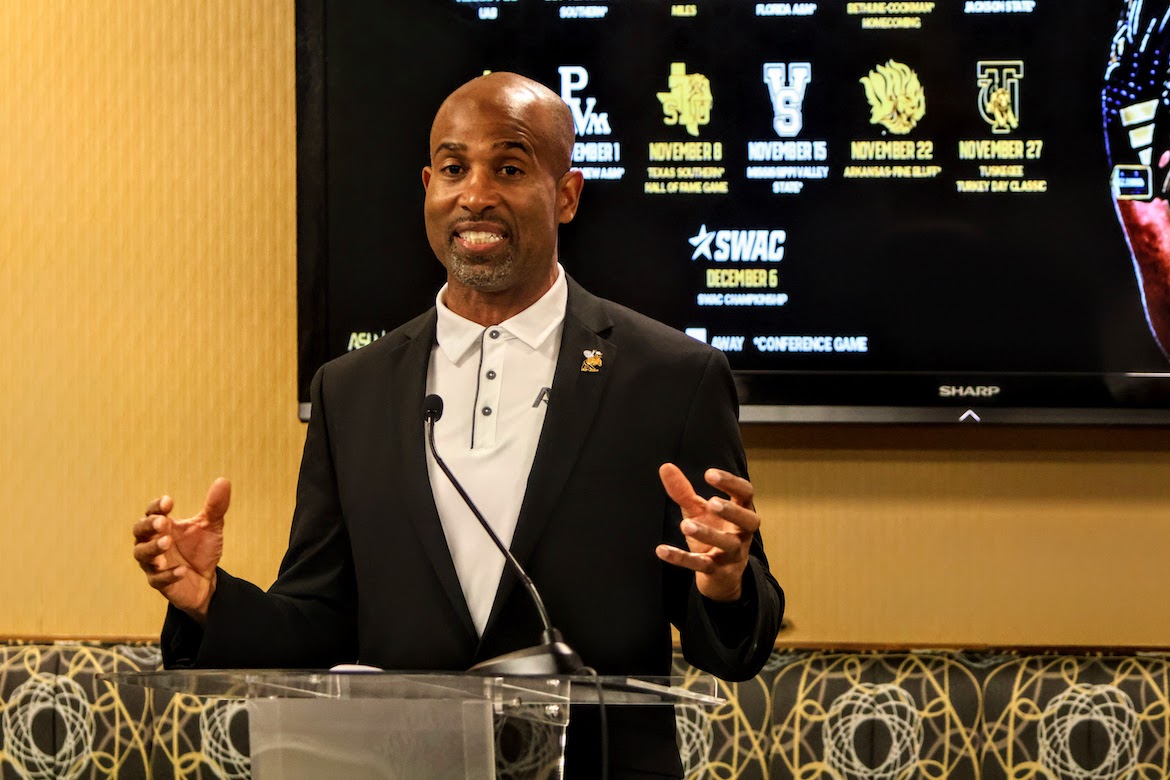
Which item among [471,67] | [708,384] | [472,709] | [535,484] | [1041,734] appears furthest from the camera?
[471,67]

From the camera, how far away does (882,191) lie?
2709 millimetres

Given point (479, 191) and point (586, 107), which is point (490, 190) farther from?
point (586, 107)

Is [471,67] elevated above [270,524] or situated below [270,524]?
above

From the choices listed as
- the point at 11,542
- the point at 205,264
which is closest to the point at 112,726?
the point at 11,542

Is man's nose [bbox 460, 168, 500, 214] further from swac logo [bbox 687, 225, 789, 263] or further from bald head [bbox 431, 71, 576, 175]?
swac logo [bbox 687, 225, 789, 263]

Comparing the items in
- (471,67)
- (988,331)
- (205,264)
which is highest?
(471,67)

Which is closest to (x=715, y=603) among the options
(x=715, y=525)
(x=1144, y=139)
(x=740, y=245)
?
(x=715, y=525)

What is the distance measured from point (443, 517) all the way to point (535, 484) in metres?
0.14

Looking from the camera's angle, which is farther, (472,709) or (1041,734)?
(1041,734)

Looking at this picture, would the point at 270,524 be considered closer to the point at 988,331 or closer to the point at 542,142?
the point at 542,142

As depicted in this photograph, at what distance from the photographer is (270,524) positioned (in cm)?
288

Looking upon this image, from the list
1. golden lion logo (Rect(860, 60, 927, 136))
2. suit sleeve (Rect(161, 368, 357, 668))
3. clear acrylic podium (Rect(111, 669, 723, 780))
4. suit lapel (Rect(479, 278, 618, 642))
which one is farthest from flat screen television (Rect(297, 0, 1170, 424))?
clear acrylic podium (Rect(111, 669, 723, 780))

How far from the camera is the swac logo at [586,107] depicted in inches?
108

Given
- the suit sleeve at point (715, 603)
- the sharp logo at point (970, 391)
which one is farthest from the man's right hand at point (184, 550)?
the sharp logo at point (970, 391)
